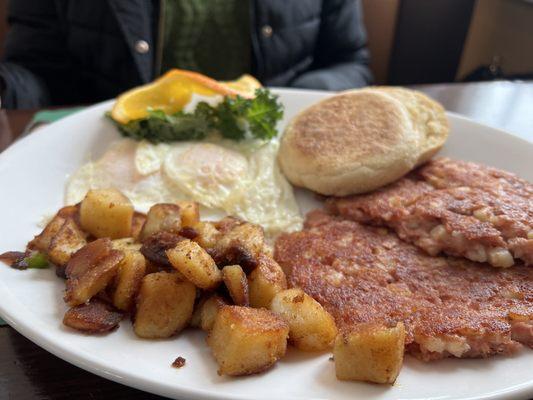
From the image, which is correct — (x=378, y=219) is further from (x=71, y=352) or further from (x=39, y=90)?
(x=39, y=90)

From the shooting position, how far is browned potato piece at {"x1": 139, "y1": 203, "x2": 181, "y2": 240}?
4.26ft

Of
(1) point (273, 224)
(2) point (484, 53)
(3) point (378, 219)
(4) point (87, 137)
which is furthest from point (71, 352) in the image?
(2) point (484, 53)

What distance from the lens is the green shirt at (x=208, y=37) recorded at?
2.88m

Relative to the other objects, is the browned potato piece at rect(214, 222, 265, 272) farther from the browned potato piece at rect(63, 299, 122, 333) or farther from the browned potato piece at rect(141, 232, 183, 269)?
the browned potato piece at rect(63, 299, 122, 333)

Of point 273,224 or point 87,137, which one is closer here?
point 273,224

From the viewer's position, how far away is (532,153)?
178cm

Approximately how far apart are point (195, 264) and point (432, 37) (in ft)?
11.7

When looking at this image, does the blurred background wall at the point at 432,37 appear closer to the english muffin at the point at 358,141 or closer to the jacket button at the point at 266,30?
the jacket button at the point at 266,30

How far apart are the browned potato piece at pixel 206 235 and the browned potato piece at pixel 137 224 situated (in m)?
0.18

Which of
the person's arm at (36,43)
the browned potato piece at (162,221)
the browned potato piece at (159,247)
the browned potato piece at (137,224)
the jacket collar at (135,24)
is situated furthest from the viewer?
the person's arm at (36,43)

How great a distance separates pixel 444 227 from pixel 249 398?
0.76m

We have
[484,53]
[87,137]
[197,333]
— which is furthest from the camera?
[484,53]

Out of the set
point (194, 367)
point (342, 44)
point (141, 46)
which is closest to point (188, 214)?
point (194, 367)

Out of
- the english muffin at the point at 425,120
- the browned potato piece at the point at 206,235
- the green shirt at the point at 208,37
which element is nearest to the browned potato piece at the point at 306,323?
the browned potato piece at the point at 206,235
